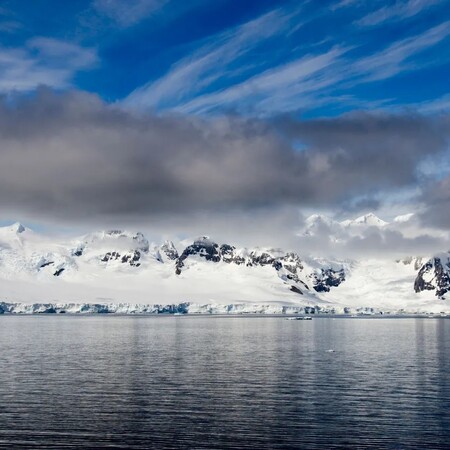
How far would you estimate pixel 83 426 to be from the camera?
181 ft

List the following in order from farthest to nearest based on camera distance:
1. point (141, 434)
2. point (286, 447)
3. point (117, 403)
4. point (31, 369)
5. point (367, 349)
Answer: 1. point (367, 349)
2. point (31, 369)
3. point (117, 403)
4. point (141, 434)
5. point (286, 447)

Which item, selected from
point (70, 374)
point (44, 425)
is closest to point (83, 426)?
point (44, 425)

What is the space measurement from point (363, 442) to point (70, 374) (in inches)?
1913

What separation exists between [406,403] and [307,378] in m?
19.7

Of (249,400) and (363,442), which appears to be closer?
(363,442)

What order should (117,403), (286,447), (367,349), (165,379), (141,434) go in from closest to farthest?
(286,447), (141,434), (117,403), (165,379), (367,349)

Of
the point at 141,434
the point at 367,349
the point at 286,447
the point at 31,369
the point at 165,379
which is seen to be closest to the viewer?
the point at 286,447

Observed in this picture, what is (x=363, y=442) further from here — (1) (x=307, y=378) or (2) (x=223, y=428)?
(1) (x=307, y=378)

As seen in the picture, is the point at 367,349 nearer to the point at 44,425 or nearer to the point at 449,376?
the point at 449,376

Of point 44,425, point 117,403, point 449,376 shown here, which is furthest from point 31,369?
point 449,376

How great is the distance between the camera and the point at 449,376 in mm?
87500

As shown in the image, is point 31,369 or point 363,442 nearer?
point 363,442

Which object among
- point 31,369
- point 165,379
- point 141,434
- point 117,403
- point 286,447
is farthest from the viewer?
point 31,369

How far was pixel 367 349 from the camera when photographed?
132 meters
